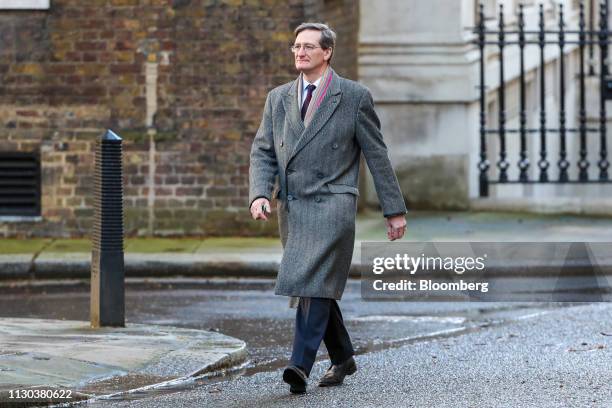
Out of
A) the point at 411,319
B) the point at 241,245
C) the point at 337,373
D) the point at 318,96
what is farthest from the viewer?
the point at 241,245

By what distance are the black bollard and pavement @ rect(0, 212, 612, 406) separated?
159 mm

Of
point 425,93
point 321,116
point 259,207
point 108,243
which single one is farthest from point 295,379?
point 425,93

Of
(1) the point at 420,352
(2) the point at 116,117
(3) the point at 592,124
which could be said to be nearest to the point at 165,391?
(1) the point at 420,352

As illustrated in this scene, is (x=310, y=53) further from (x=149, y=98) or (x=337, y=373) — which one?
(x=149, y=98)

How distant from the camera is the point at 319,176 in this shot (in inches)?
303

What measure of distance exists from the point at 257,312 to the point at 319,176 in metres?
3.72

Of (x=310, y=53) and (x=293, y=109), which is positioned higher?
(x=310, y=53)

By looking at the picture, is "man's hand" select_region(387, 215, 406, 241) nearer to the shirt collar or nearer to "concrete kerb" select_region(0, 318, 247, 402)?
the shirt collar

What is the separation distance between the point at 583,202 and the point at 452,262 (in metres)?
5.97

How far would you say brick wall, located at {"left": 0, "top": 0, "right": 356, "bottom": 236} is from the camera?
15680mm

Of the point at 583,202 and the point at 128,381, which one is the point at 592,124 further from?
the point at 128,381

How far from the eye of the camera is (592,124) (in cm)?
2333

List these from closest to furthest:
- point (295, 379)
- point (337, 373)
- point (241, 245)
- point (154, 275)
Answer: point (295, 379), point (337, 373), point (154, 275), point (241, 245)

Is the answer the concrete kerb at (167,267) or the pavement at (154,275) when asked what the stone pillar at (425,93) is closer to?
the pavement at (154,275)
